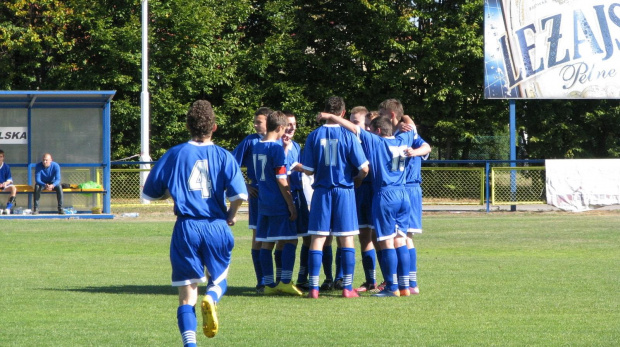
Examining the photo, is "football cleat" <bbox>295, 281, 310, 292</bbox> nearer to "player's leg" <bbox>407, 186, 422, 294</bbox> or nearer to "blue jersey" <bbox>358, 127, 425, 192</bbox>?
"player's leg" <bbox>407, 186, 422, 294</bbox>

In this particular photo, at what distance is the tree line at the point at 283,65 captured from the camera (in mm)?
32719

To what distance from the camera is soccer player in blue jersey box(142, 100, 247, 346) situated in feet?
20.2

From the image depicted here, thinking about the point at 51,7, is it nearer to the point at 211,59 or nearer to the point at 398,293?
the point at 211,59

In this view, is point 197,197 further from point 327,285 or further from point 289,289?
point 327,285

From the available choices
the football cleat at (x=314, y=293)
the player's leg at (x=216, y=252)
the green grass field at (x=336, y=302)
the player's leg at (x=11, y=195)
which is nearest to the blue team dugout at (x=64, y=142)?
the player's leg at (x=11, y=195)

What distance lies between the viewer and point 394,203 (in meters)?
9.32

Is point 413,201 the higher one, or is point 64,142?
point 64,142

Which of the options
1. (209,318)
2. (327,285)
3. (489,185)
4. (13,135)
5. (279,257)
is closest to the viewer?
(209,318)

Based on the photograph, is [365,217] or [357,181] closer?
[357,181]

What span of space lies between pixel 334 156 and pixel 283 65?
26184 millimetres

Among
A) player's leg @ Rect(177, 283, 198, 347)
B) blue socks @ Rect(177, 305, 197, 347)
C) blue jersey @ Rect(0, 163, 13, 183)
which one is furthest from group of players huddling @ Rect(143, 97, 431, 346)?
blue jersey @ Rect(0, 163, 13, 183)

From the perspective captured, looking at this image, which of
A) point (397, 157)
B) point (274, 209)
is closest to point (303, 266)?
point (274, 209)

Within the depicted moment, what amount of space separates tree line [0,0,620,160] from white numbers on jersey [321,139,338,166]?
24039mm

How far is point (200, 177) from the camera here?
6.19m
